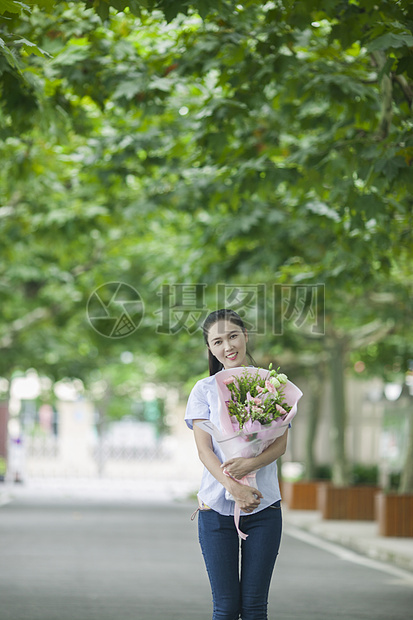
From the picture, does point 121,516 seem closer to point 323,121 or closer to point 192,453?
point 323,121

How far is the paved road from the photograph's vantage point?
30.3 ft

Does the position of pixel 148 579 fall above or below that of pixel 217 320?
below

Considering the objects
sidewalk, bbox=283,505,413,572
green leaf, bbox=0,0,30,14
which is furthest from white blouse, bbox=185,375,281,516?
sidewalk, bbox=283,505,413,572

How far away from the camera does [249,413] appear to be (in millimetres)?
4750

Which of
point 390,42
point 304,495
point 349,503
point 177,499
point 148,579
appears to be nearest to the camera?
point 390,42

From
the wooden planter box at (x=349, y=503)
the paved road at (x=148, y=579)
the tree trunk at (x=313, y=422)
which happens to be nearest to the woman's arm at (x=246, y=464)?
the paved road at (x=148, y=579)

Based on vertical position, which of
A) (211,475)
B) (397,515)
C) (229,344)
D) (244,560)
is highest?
(229,344)

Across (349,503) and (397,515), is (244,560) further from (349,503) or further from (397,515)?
(349,503)

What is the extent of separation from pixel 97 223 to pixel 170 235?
15.8 ft

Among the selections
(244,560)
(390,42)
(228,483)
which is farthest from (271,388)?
(390,42)

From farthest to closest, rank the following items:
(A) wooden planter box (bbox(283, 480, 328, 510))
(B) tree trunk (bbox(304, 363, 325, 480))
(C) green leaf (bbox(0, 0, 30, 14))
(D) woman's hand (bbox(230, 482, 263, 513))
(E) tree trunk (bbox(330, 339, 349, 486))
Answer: (B) tree trunk (bbox(304, 363, 325, 480))
(A) wooden planter box (bbox(283, 480, 328, 510))
(E) tree trunk (bbox(330, 339, 349, 486))
(C) green leaf (bbox(0, 0, 30, 14))
(D) woman's hand (bbox(230, 482, 263, 513))

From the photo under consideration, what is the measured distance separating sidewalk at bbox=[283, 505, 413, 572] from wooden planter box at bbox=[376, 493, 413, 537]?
16 centimetres

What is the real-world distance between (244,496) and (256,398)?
443mm

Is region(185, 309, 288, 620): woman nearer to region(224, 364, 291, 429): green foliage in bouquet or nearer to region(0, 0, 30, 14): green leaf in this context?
region(224, 364, 291, 429): green foliage in bouquet
